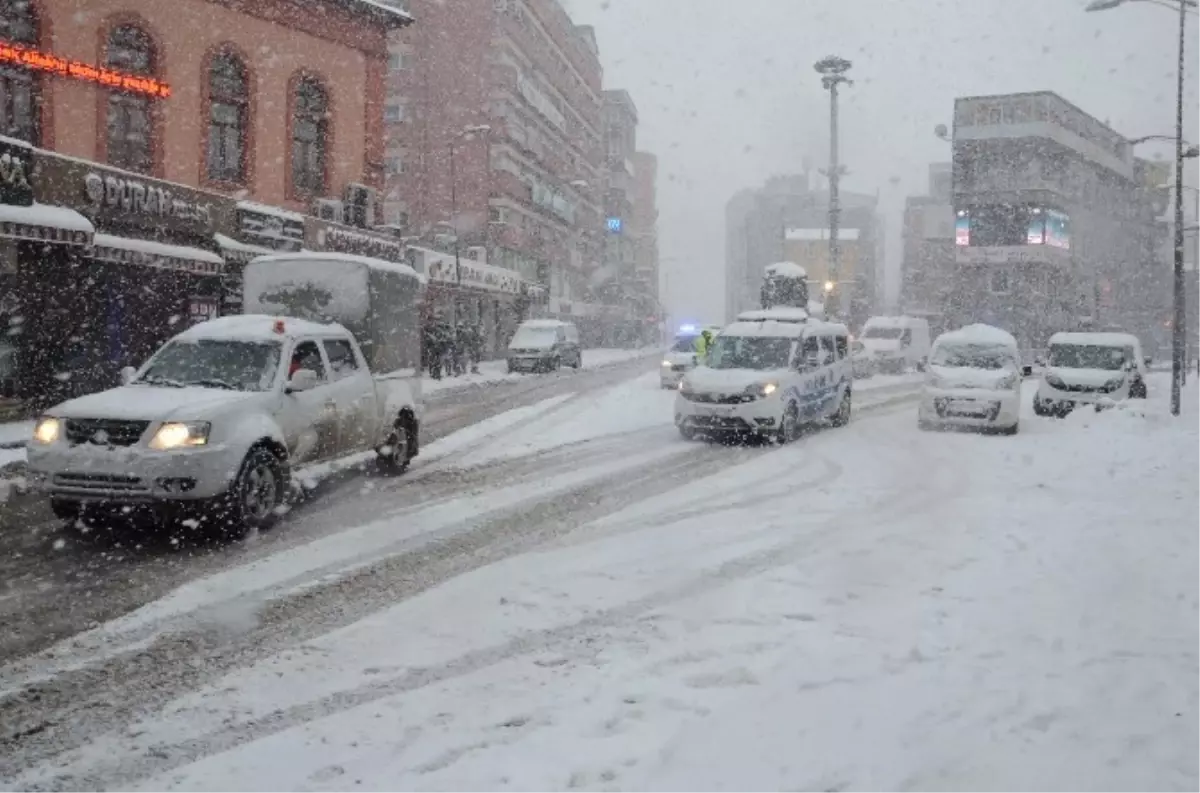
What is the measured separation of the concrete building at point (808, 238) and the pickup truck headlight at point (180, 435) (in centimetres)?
9850

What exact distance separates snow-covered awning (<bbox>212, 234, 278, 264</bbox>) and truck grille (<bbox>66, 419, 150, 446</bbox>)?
1672cm

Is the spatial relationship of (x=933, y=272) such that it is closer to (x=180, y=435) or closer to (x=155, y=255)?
(x=155, y=255)

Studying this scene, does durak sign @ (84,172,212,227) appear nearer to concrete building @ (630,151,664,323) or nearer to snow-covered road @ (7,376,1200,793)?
snow-covered road @ (7,376,1200,793)

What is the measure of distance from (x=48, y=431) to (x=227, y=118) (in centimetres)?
2040

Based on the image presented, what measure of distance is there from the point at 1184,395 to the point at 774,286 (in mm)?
17023

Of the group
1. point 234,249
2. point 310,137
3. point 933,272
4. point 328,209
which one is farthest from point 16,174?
point 933,272

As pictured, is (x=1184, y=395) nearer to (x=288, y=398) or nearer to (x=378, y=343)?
(x=378, y=343)

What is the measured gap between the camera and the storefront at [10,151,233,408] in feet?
62.0

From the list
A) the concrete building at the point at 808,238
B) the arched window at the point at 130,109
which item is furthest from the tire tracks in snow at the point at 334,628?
the concrete building at the point at 808,238

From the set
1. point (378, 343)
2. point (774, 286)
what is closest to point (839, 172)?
point (774, 286)

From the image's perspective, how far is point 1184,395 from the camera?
26938 millimetres

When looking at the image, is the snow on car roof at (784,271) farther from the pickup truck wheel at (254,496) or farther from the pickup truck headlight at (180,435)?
the pickup truck headlight at (180,435)

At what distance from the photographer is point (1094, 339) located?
2181cm

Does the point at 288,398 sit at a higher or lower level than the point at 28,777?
higher
